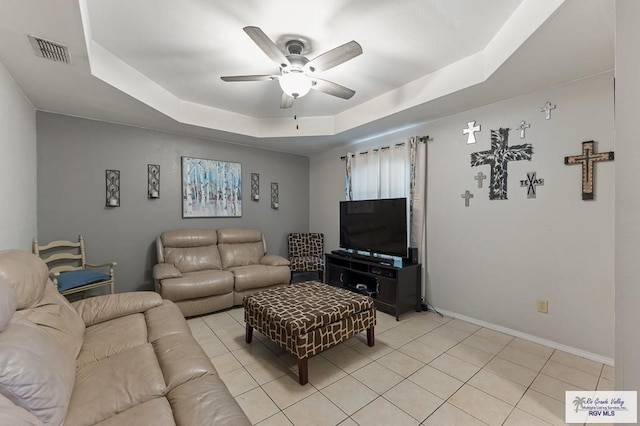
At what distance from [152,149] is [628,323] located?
453 centimetres

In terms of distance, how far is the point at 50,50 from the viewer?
184cm

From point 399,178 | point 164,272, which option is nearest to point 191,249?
point 164,272

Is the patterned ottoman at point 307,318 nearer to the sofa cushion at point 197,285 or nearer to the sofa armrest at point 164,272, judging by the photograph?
the sofa cushion at point 197,285

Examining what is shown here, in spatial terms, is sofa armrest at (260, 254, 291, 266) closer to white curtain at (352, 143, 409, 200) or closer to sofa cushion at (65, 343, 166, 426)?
white curtain at (352, 143, 409, 200)

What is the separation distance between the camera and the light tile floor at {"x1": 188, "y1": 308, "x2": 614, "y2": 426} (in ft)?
5.52

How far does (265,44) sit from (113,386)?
6.83 ft

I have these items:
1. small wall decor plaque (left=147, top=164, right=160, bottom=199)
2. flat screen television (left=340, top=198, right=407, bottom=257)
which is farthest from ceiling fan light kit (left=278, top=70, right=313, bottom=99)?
small wall decor plaque (left=147, top=164, right=160, bottom=199)

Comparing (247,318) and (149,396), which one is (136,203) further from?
(149,396)

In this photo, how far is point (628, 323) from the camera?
0.77m

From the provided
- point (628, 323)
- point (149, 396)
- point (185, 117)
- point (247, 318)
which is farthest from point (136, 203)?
point (628, 323)

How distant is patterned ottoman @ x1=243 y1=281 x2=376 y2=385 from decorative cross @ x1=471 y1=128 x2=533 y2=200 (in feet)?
5.93

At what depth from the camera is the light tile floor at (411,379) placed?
1.68 metres

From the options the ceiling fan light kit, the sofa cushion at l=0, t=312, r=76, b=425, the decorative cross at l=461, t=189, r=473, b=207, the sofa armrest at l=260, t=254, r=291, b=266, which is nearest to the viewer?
the sofa cushion at l=0, t=312, r=76, b=425

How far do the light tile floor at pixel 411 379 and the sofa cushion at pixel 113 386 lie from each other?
713mm
